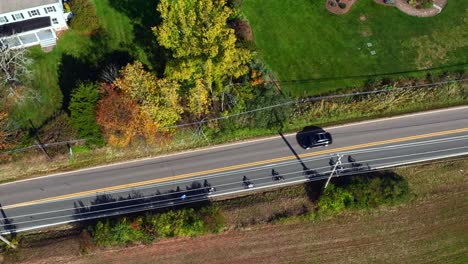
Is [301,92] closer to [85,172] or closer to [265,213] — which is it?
[265,213]

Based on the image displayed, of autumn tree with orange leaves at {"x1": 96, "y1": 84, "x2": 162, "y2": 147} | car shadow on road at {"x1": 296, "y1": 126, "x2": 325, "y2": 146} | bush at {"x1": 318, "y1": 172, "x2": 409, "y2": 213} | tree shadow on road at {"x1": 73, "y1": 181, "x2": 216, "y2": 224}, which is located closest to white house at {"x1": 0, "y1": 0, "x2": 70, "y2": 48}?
autumn tree with orange leaves at {"x1": 96, "y1": 84, "x2": 162, "y2": 147}

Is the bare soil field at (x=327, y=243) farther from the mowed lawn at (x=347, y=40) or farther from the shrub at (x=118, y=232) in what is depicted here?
Result: the mowed lawn at (x=347, y=40)

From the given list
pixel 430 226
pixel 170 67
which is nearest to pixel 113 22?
pixel 170 67

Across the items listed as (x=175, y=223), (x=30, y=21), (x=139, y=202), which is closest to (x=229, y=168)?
(x=175, y=223)

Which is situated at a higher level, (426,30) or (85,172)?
(426,30)

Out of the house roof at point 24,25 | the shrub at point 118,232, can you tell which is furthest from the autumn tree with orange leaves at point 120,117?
the house roof at point 24,25

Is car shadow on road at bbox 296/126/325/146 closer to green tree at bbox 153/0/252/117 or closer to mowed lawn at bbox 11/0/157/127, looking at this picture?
green tree at bbox 153/0/252/117
